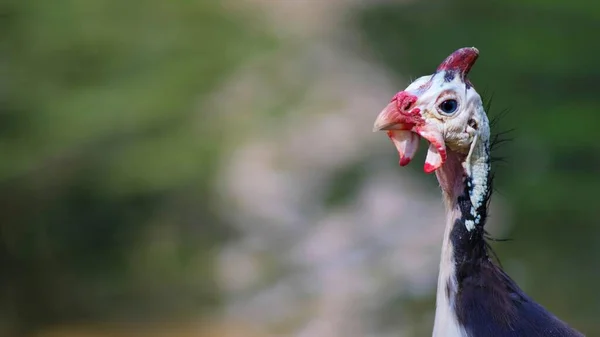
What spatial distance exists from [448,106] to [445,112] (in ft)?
0.06

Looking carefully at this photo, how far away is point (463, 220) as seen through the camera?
8.48ft

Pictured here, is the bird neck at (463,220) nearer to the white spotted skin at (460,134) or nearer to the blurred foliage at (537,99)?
the white spotted skin at (460,134)

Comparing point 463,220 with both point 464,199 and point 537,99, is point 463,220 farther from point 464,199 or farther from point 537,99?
point 537,99

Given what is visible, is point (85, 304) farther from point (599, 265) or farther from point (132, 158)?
point (599, 265)

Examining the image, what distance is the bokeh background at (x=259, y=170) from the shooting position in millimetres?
6172

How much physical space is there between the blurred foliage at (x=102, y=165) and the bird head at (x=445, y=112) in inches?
150

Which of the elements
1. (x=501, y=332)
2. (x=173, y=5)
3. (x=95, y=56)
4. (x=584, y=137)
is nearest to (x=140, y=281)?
(x=95, y=56)

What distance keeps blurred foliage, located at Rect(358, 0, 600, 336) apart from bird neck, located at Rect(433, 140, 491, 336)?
11.9 feet

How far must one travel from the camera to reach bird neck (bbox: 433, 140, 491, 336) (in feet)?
8.45

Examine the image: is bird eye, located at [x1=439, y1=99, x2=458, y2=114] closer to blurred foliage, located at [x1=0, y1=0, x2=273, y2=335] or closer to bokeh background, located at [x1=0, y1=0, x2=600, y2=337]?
bokeh background, located at [x1=0, y1=0, x2=600, y2=337]

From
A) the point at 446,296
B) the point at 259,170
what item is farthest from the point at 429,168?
the point at 259,170

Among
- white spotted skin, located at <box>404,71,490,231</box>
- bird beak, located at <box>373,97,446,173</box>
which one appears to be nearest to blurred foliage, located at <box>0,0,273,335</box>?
bird beak, located at <box>373,97,446,173</box>

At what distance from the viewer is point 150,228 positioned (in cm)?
686

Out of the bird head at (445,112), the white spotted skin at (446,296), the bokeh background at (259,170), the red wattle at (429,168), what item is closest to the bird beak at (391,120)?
the bird head at (445,112)
